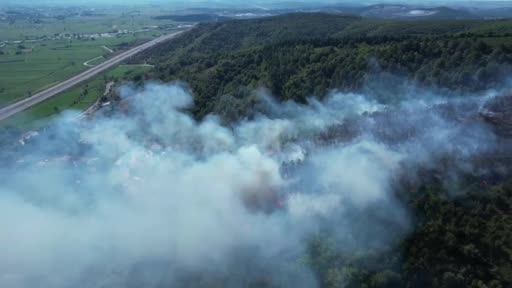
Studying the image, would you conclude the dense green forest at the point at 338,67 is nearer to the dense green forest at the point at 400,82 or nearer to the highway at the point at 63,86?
the dense green forest at the point at 400,82

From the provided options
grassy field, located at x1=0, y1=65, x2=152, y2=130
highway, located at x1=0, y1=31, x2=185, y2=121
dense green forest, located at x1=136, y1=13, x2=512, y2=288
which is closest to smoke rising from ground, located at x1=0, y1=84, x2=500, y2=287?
dense green forest, located at x1=136, y1=13, x2=512, y2=288

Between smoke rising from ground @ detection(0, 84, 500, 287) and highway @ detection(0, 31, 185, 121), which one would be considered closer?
smoke rising from ground @ detection(0, 84, 500, 287)

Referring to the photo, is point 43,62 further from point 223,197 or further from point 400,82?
point 223,197

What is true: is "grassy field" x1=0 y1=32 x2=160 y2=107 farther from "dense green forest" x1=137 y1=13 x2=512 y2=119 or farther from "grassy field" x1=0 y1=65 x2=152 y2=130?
"dense green forest" x1=137 y1=13 x2=512 y2=119

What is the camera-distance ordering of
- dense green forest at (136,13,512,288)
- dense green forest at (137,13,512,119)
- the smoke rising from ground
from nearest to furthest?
dense green forest at (136,13,512,288) → the smoke rising from ground → dense green forest at (137,13,512,119)

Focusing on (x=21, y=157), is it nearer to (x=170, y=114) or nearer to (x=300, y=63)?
(x=170, y=114)
